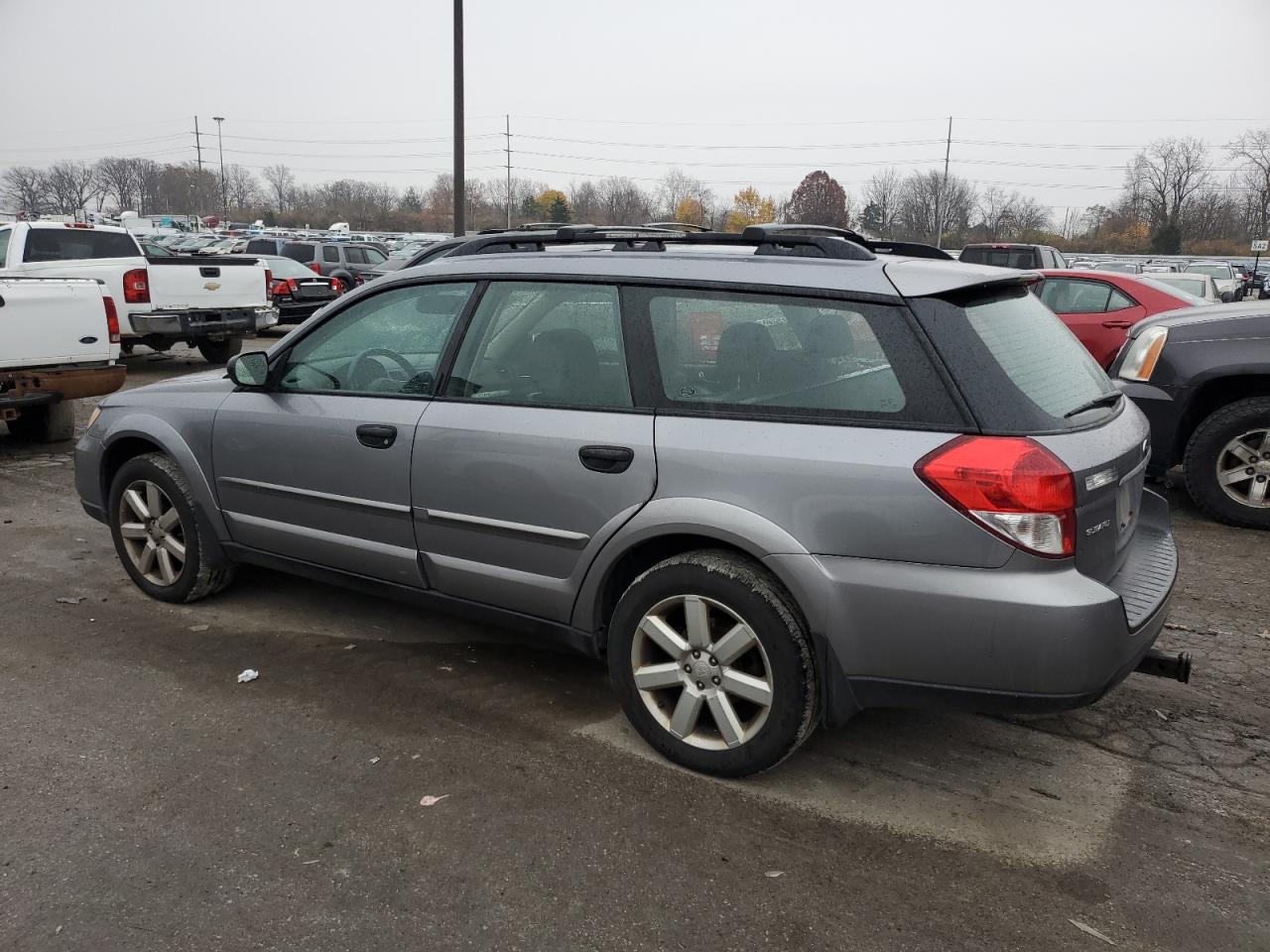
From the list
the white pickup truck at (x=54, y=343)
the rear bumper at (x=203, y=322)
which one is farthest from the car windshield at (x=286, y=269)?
the white pickup truck at (x=54, y=343)

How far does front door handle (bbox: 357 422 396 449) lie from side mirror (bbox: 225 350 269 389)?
0.69 m

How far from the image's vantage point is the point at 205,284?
12633mm

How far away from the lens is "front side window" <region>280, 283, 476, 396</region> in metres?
3.84

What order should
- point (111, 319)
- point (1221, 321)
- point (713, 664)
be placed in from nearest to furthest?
point (713, 664), point (1221, 321), point (111, 319)

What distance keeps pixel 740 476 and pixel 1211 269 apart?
107ft

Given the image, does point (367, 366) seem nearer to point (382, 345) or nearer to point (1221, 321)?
point (382, 345)

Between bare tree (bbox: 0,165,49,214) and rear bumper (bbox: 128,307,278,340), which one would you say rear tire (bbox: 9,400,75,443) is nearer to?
rear bumper (bbox: 128,307,278,340)

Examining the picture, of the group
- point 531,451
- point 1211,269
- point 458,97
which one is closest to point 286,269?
point 458,97

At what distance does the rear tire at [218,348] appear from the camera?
13.8 meters

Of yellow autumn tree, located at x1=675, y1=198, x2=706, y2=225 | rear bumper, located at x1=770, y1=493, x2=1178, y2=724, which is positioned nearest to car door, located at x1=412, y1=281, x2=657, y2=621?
rear bumper, located at x1=770, y1=493, x2=1178, y2=724

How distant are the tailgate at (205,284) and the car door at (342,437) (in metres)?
9.08

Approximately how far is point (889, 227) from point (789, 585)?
66550mm

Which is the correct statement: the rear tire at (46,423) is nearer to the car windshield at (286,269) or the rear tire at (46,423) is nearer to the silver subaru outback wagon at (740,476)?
the silver subaru outback wagon at (740,476)

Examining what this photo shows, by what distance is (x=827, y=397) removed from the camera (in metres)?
2.97
